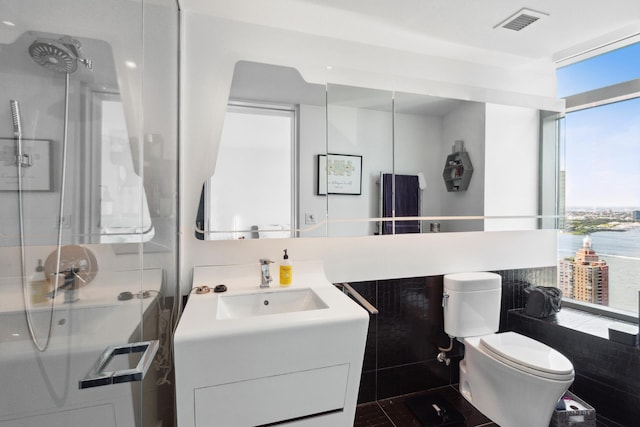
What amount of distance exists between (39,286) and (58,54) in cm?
37

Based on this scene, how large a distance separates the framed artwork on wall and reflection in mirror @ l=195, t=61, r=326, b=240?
4 centimetres

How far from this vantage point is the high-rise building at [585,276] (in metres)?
2.19

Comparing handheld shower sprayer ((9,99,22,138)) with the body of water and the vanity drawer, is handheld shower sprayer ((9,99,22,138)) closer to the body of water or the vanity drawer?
the vanity drawer

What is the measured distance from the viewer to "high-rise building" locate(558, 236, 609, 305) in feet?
7.19

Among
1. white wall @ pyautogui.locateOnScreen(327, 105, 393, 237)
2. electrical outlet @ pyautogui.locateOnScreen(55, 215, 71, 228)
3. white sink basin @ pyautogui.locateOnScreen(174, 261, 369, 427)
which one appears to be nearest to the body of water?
white wall @ pyautogui.locateOnScreen(327, 105, 393, 237)

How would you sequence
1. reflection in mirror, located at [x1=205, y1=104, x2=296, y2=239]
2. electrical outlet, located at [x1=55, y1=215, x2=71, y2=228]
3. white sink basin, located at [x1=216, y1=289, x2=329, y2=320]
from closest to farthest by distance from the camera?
electrical outlet, located at [x1=55, y1=215, x2=71, y2=228] → white sink basin, located at [x1=216, y1=289, x2=329, y2=320] → reflection in mirror, located at [x1=205, y1=104, x2=296, y2=239]

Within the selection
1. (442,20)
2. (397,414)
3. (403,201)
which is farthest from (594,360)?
(442,20)

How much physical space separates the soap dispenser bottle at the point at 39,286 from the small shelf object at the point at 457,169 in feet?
6.09

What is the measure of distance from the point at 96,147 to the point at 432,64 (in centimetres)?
204

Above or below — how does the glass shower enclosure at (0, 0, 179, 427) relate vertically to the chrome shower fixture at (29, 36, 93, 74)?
below

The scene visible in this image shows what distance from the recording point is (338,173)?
1.62m

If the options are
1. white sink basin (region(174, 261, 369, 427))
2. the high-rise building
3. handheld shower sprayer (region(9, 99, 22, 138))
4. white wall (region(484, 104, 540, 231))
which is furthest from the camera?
the high-rise building

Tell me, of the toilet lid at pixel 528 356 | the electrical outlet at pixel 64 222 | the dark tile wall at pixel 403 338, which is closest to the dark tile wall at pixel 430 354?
the dark tile wall at pixel 403 338

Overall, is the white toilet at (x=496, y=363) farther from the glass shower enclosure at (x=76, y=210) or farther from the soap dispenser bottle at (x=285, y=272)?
the glass shower enclosure at (x=76, y=210)
